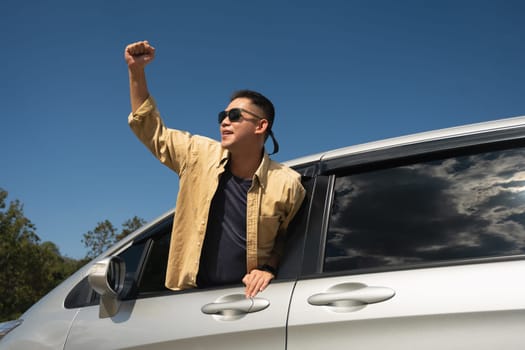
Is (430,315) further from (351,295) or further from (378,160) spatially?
(378,160)

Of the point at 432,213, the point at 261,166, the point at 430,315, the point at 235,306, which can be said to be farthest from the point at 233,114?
the point at 430,315

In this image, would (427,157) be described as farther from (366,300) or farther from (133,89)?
(133,89)

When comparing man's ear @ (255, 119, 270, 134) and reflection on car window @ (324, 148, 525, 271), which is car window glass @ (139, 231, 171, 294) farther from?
reflection on car window @ (324, 148, 525, 271)

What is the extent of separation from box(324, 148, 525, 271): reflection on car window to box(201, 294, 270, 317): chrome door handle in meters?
0.31

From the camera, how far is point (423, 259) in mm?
1819

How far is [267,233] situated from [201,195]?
0.41 metres

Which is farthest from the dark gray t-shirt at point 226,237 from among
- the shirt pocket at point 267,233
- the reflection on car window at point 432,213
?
the reflection on car window at point 432,213

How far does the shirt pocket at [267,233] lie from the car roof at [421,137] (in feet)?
1.11

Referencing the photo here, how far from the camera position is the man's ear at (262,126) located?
2738mm

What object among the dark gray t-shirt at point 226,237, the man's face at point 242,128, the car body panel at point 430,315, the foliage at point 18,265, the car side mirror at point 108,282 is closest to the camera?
the car body panel at point 430,315

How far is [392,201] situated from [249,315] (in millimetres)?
731

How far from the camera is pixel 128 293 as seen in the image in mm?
2451

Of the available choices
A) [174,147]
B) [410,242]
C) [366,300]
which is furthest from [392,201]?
[174,147]

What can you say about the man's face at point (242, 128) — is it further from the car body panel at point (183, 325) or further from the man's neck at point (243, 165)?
the car body panel at point (183, 325)
